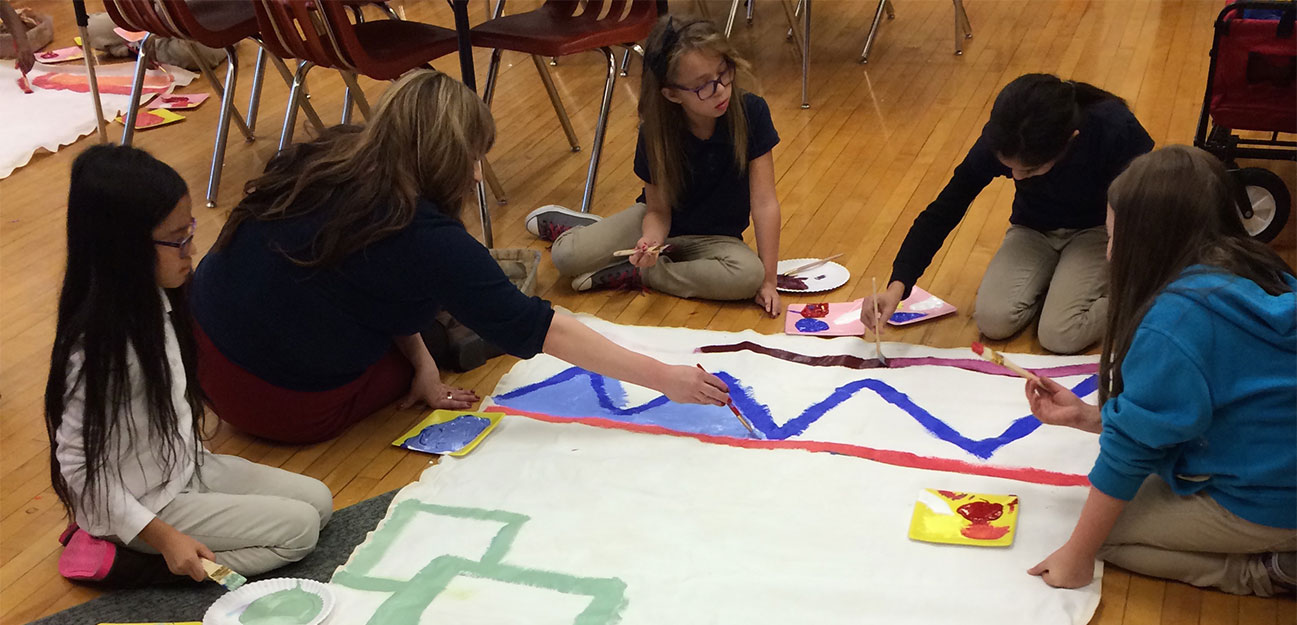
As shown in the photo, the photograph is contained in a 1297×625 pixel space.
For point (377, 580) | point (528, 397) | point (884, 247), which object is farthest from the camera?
point (884, 247)

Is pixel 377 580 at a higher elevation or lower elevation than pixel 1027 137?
lower

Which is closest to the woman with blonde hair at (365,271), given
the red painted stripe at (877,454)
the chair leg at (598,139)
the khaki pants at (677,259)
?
the red painted stripe at (877,454)

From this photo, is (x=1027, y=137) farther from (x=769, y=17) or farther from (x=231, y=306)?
(x=769, y=17)

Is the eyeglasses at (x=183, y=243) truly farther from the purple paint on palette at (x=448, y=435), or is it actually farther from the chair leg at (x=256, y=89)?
the chair leg at (x=256, y=89)

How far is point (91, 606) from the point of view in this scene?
1949 millimetres

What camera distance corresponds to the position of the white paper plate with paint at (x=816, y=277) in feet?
9.21

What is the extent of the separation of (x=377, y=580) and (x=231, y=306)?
620 mm

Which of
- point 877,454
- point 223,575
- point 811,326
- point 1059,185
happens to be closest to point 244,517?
point 223,575

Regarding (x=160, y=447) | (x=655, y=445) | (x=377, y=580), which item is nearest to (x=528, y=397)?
(x=655, y=445)

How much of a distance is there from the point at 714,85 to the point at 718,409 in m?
0.73

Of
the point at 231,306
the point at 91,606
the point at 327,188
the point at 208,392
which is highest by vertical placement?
the point at 327,188

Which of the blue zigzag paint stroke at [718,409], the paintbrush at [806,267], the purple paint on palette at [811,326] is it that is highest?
the paintbrush at [806,267]

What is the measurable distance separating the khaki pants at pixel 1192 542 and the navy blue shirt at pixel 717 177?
1.28m

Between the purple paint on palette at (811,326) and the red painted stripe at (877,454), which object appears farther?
the purple paint on palette at (811,326)
